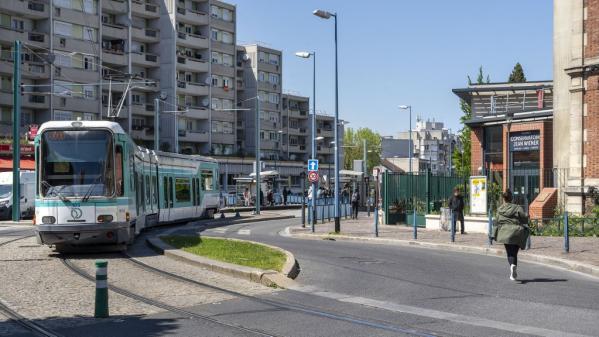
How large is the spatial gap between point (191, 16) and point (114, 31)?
11.5 meters

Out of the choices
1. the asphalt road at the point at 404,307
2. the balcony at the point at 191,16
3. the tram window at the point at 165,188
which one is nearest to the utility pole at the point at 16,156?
the tram window at the point at 165,188

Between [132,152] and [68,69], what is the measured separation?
152 ft

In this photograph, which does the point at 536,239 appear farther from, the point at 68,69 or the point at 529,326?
the point at 68,69

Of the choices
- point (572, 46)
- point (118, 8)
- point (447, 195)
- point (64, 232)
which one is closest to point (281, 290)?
point (64, 232)

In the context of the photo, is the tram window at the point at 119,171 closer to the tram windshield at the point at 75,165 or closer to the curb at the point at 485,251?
the tram windshield at the point at 75,165

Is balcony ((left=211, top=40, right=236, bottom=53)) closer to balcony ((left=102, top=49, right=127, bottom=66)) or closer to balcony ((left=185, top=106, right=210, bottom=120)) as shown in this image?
balcony ((left=185, top=106, right=210, bottom=120))

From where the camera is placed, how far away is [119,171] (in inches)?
709

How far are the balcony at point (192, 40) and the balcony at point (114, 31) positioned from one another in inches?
297

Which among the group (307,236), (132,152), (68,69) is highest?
(68,69)

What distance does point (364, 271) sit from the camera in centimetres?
1573

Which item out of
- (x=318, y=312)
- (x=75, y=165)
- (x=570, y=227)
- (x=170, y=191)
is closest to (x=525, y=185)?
(x=570, y=227)

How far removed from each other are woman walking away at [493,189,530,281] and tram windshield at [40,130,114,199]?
29.1 feet

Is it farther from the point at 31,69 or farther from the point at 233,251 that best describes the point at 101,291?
the point at 31,69

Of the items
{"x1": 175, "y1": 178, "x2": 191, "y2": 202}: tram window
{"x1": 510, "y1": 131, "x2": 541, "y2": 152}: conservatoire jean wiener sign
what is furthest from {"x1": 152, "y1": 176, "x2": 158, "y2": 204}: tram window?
{"x1": 510, "y1": 131, "x2": 541, "y2": 152}: conservatoire jean wiener sign
